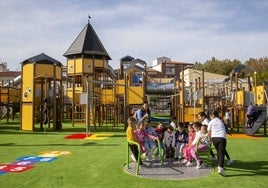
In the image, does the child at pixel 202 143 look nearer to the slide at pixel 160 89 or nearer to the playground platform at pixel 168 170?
the playground platform at pixel 168 170

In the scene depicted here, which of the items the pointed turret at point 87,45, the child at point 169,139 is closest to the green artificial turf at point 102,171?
the child at point 169,139

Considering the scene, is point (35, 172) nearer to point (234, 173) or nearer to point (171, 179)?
point (171, 179)

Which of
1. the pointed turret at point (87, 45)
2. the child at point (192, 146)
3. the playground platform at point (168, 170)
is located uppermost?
the pointed turret at point (87, 45)

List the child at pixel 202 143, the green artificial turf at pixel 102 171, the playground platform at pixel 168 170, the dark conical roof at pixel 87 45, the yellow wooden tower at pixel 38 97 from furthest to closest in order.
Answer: the dark conical roof at pixel 87 45
the yellow wooden tower at pixel 38 97
the child at pixel 202 143
the playground platform at pixel 168 170
the green artificial turf at pixel 102 171

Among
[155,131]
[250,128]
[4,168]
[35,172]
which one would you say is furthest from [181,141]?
[250,128]

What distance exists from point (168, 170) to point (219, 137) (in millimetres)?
1718

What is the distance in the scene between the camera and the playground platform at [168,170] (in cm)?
853

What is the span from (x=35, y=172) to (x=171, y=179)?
3794 millimetres

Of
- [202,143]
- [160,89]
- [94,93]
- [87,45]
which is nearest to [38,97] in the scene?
[94,93]

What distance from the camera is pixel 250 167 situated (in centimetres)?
962

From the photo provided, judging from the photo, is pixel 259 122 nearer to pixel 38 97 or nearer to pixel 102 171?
pixel 102 171

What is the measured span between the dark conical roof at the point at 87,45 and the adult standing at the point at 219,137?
88.9 ft

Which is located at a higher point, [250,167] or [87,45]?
[87,45]

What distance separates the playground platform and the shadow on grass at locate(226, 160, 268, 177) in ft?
2.62
